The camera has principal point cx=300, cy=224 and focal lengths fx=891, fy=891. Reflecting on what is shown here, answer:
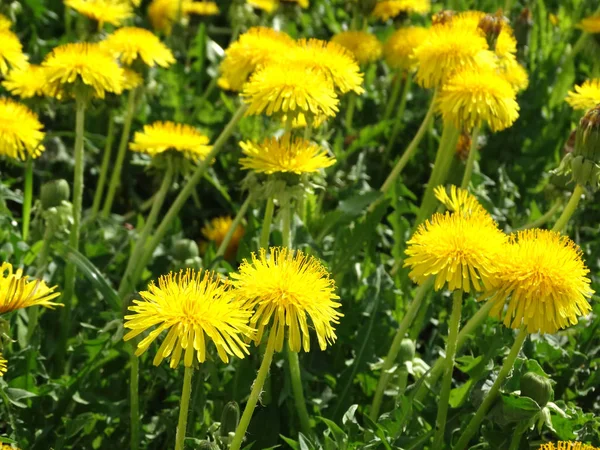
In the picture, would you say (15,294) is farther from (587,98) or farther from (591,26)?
(591,26)

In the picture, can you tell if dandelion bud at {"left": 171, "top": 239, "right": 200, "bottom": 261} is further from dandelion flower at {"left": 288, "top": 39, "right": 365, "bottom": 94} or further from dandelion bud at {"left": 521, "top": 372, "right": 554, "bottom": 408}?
dandelion bud at {"left": 521, "top": 372, "right": 554, "bottom": 408}

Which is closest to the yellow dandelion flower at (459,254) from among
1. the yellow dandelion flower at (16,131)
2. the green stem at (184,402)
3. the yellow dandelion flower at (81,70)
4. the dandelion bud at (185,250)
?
the green stem at (184,402)

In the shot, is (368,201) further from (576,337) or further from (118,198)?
(118,198)

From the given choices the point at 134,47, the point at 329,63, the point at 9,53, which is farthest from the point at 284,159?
the point at 9,53

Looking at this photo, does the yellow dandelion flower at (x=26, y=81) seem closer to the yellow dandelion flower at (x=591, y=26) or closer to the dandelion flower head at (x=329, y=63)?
the dandelion flower head at (x=329, y=63)

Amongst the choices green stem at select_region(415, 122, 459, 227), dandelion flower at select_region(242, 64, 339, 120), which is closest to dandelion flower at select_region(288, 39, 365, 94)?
dandelion flower at select_region(242, 64, 339, 120)

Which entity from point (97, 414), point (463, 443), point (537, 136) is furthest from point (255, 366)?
point (537, 136)
